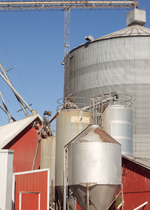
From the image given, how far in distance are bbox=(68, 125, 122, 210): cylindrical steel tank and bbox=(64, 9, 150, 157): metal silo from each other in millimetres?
12935

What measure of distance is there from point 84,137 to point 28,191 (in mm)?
5383

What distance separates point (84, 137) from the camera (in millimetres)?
26109

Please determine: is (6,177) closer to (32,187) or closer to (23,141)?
(32,187)

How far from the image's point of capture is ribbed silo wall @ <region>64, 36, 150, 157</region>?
38.4 metres

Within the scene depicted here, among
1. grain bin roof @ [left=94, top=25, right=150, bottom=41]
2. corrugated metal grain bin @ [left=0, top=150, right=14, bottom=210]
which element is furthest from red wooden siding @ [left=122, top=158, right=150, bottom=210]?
grain bin roof @ [left=94, top=25, right=150, bottom=41]

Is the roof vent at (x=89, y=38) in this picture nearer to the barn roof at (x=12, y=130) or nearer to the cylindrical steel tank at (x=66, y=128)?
the barn roof at (x=12, y=130)

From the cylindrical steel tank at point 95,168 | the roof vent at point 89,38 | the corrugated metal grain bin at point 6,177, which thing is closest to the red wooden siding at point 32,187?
the cylindrical steel tank at point 95,168

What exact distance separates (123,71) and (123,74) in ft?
1.14

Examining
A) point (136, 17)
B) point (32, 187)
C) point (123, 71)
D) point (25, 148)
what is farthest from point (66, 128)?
point (136, 17)

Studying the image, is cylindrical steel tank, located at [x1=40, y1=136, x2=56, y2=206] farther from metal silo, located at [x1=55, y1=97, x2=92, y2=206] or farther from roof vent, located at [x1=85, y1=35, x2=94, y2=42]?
roof vent, located at [x1=85, y1=35, x2=94, y2=42]

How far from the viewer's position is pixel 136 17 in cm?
4694

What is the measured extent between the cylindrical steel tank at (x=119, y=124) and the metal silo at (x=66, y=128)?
6.19 feet

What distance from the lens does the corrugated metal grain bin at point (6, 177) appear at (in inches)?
882

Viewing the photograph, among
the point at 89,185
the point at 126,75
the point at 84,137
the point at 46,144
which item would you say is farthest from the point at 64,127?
the point at 126,75
